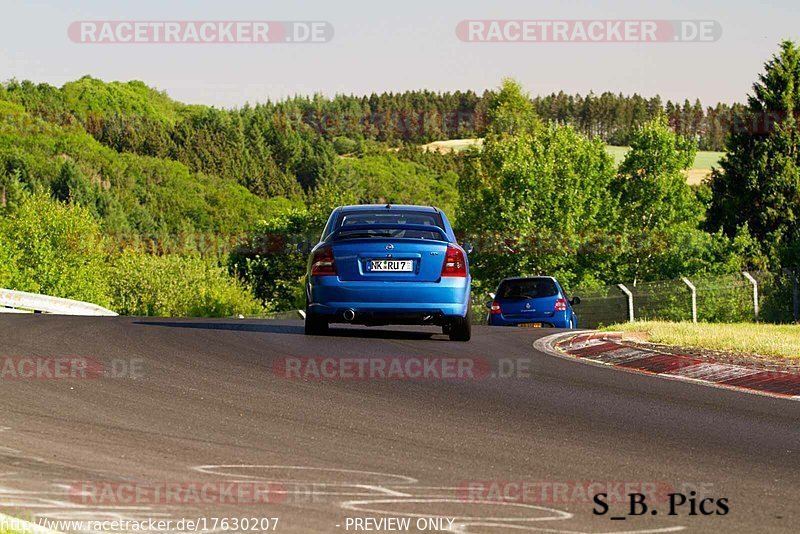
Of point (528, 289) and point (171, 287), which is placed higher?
point (528, 289)

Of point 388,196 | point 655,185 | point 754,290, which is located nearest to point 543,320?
point 754,290

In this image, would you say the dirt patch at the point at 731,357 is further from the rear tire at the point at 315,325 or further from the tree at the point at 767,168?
the tree at the point at 767,168

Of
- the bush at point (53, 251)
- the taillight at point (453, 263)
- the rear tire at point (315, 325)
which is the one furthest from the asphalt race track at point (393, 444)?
the bush at point (53, 251)

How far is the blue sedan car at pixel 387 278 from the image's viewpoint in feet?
49.1

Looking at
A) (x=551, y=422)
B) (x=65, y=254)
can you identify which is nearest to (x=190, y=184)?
(x=65, y=254)

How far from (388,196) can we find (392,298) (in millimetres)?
173738

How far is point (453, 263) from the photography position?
1512cm

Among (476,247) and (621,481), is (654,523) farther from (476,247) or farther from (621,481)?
(476,247)

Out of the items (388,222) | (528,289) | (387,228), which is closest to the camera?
(387,228)

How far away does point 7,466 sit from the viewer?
698 centimetres

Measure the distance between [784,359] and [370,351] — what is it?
201 inches

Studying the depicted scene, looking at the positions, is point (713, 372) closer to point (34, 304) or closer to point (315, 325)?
point (315, 325)

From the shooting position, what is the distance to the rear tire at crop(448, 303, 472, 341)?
51.7 feet

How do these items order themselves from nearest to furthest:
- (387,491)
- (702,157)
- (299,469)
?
(387,491), (299,469), (702,157)
